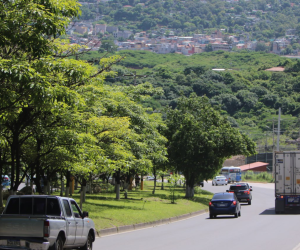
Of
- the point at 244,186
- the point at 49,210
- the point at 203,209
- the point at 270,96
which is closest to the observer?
the point at 49,210

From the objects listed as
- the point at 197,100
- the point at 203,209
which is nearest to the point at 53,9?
the point at 203,209

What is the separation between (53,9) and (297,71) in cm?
16736

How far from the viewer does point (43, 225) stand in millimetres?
12664

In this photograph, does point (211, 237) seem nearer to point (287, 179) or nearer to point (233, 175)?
point (287, 179)

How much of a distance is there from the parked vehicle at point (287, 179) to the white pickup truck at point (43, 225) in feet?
57.4

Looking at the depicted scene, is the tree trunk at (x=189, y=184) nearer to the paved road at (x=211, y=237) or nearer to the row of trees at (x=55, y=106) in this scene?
the row of trees at (x=55, y=106)

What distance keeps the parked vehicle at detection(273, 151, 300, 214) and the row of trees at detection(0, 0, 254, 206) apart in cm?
730

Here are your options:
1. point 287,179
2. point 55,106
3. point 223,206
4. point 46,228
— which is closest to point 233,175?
point 287,179

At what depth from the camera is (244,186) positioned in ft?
137

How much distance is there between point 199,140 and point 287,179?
9.30m

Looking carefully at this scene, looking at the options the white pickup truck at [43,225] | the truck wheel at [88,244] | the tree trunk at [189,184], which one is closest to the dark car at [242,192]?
the tree trunk at [189,184]

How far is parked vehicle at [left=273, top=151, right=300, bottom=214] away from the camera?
30.7 metres

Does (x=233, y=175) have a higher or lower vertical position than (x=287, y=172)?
lower

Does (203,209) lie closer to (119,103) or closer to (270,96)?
(119,103)
